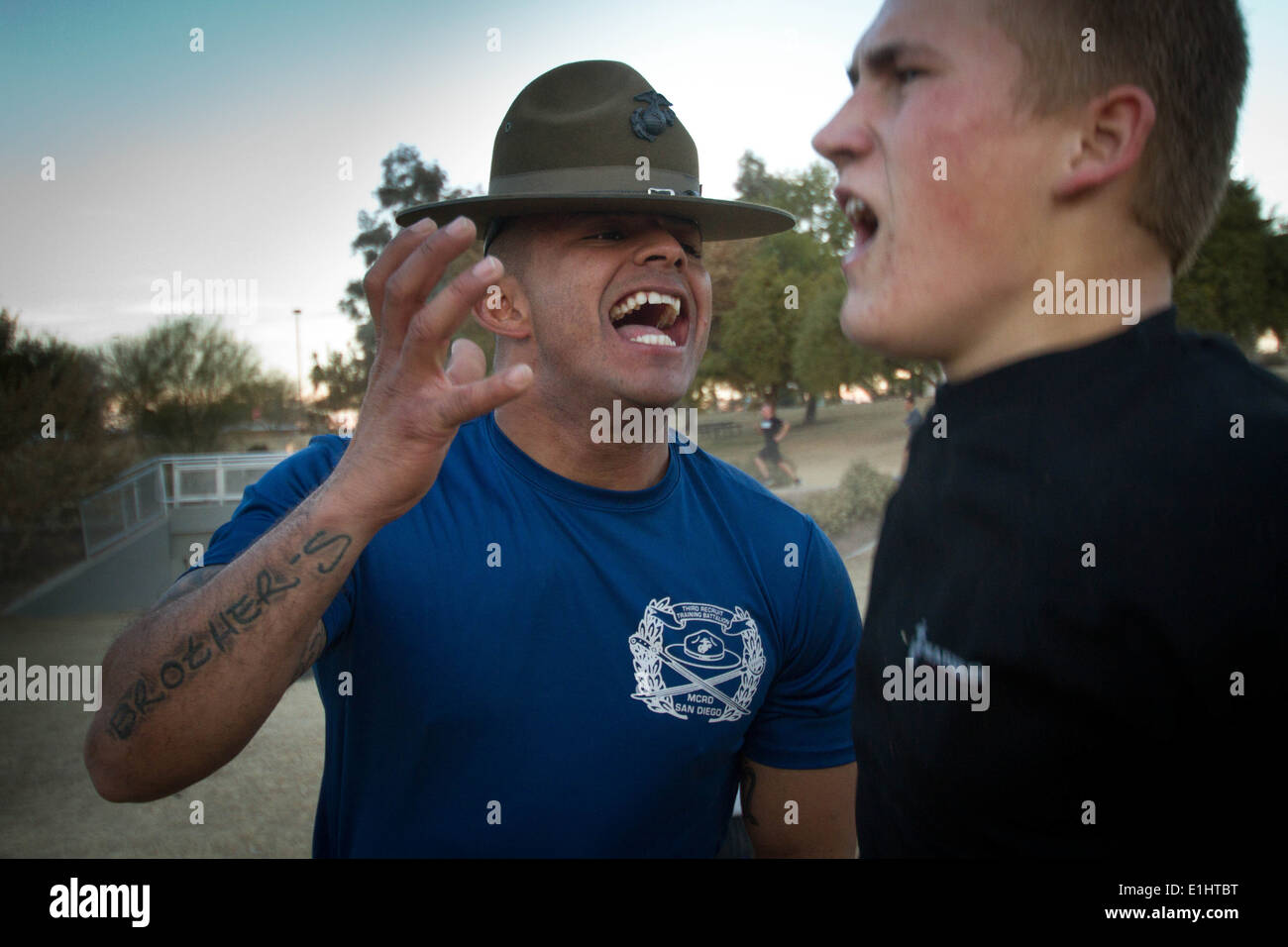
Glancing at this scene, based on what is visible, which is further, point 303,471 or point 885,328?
point 303,471

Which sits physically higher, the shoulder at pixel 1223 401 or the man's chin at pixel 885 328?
the man's chin at pixel 885 328

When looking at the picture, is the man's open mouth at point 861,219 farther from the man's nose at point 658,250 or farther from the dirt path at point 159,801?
the dirt path at point 159,801

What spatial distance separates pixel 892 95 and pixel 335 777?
2268mm

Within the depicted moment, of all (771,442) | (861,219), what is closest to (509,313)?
(861,219)

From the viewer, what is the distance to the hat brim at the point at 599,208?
8.11ft

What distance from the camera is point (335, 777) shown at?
7.95 ft

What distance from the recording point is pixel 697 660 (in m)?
2.40

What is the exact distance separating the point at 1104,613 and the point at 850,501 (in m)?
15.8

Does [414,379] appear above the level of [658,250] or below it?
below

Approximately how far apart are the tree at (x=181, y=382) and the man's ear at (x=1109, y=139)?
1276 inches

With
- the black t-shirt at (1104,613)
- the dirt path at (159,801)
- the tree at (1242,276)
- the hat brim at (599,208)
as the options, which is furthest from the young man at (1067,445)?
the tree at (1242,276)

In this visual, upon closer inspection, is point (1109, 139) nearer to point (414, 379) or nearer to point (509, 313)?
point (414, 379)
